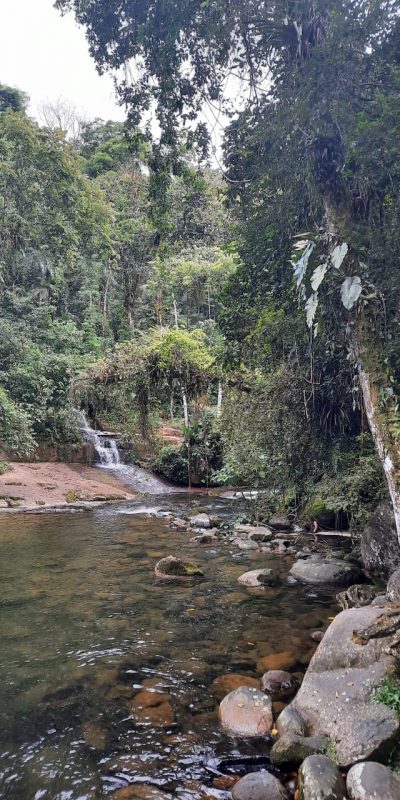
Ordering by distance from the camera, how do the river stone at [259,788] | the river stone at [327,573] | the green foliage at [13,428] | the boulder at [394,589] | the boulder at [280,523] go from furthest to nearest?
the green foliage at [13,428] → the boulder at [280,523] → the river stone at [327,573] → the boulder at [394,589] → the river stone at [259,788]

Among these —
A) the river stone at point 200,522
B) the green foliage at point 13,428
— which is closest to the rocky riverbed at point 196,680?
the river stone at point 200,522

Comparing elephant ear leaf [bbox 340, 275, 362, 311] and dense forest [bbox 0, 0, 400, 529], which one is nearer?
elephant ear leaf [bbox 340, 275, 362, 311]

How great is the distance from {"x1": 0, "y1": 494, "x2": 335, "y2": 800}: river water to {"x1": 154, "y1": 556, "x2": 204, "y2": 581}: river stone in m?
0.20

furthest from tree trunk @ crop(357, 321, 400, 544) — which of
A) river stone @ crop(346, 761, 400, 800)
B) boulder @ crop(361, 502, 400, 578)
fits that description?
boulder @ crop(361, 502, 400, 578)

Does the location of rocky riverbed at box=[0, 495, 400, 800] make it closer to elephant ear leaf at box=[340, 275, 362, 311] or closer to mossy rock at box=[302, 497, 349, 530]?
mossy rock at box=[302, 497, 349, 530]

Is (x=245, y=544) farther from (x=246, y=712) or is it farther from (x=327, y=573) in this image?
(x=246, y=712)

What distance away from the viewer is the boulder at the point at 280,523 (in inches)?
417

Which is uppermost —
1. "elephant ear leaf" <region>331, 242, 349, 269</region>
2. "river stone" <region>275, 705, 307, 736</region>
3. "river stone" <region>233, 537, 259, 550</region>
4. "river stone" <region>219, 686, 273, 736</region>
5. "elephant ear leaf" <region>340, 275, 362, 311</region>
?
"elephant ear leaf" <region>331, 242, 349, 269</region>

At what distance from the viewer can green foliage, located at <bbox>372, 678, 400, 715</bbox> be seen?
120 inches

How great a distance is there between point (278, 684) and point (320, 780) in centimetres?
151

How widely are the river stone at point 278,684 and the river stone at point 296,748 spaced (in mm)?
841

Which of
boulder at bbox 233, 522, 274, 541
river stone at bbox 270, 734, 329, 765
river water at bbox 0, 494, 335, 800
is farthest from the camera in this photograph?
boulder at bbox 233, 522, 274, 541

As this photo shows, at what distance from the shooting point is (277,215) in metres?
7.05

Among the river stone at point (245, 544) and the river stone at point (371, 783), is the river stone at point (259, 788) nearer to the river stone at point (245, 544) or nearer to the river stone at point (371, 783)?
the river stone at point (371, 783)
